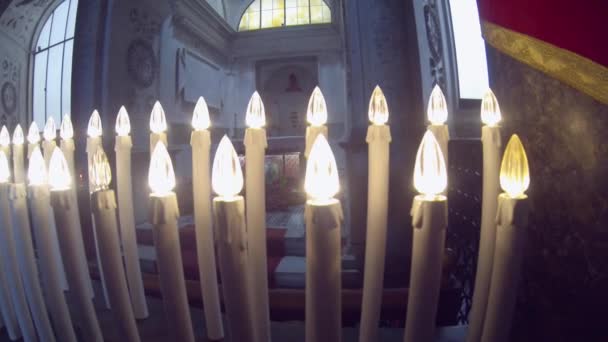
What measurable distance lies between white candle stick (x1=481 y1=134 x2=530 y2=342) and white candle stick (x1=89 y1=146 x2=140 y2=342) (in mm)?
680

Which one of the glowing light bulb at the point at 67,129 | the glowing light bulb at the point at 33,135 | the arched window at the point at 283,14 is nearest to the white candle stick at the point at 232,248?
the glowing light bulb at the point at 67,129

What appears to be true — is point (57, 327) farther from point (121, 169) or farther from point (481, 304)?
point (481, 304)

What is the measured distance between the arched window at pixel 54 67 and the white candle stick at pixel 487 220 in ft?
17.1

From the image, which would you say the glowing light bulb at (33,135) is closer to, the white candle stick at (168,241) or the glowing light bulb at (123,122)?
the glowing light bulb at (123,122)

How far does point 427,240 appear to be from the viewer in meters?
0.44

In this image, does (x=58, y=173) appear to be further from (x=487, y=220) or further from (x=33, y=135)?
(x=487, y=220)

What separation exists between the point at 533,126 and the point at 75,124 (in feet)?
11.4

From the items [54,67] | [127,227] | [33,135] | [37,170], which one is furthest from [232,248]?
[54,67]

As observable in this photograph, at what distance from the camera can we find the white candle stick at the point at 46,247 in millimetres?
698

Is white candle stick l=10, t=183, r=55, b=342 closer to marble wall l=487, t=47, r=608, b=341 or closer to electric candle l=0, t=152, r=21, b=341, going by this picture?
electric candle l=0, t=152, r=21, b=341

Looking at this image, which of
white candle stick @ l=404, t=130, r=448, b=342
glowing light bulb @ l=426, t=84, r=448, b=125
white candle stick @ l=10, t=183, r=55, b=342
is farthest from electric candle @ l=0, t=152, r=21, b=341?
glowing light bulb @ l=426, t=84, r=448, b=125

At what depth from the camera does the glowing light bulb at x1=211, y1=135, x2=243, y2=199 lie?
470 mm

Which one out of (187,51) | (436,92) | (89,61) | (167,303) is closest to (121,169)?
(167,303)

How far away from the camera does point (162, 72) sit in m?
4.34
